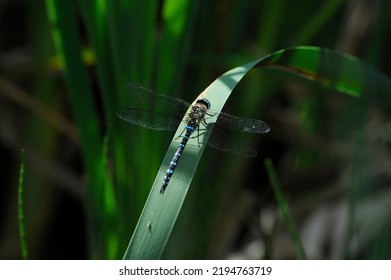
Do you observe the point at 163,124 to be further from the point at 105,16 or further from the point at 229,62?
the point at 229,62

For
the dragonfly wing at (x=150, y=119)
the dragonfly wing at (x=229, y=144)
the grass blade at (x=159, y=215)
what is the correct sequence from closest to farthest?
the grass blade at (x=159, y=215) < the dragonfly wing at (x=150, y=119) < the dragonfly wing at (x=229, y=144)

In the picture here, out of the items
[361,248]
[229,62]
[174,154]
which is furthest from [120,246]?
[361,248]

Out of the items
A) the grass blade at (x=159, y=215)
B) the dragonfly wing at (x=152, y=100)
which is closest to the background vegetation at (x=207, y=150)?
the dragonfly wing at (x=152, y=100)

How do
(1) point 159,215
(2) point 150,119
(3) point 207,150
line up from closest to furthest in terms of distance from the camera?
(1) point 159,215 → (2) point 150,119 → (3) point 207,150

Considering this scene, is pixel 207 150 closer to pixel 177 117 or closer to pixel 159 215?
pixel 177 117

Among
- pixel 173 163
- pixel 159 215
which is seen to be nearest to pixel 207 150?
pixel 173 163

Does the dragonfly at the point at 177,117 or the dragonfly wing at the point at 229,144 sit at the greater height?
the dragonfly at the point at 177,117

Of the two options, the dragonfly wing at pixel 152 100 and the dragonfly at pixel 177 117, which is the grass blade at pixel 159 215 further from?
the dragonfly wing at pixel 152 100
